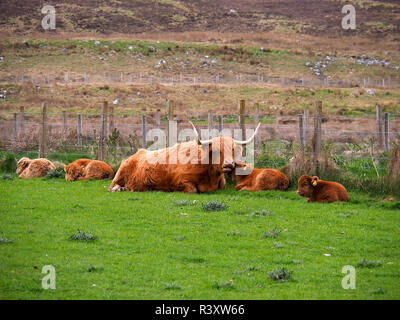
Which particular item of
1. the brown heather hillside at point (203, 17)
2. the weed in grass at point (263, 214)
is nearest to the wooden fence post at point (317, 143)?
the weed in grass at point (263, 214)

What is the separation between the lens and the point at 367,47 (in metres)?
76.4

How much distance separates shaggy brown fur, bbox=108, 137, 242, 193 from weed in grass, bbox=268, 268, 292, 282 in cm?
652

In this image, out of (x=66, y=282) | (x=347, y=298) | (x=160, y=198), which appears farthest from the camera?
(x=160, y=198)

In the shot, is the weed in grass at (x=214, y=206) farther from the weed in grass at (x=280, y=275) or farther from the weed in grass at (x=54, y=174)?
the weed in grass at (x=54, y=174)

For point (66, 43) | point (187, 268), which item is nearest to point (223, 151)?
point (187, 268)

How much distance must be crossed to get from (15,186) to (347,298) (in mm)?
11168

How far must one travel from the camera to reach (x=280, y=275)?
6797 mm

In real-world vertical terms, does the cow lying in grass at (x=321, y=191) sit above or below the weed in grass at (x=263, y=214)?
above

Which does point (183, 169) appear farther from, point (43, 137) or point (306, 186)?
point (43, 137)

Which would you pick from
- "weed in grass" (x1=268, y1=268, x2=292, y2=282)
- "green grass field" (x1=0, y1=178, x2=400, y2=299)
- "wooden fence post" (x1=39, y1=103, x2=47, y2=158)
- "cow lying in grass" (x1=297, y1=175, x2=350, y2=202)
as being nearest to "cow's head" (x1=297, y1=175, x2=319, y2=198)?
"cow lying in grass" (x1=297, y1=175, x2=350, y2=202)

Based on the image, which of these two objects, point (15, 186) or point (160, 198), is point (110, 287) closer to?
point (160, 198)

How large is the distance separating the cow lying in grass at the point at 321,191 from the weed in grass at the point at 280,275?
17.5 feet

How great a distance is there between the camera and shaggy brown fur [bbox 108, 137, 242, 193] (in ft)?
44.7

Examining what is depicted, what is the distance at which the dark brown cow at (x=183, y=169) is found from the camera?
1363cm
